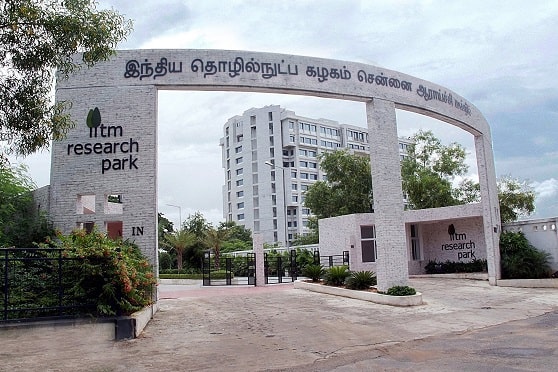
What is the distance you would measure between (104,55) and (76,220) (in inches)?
265

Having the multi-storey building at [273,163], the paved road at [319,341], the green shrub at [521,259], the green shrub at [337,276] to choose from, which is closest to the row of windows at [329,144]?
the multi-storey building at [273,163]

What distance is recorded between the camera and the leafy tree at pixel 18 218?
13.3 metres

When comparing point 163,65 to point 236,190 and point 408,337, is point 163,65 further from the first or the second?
point 236,190

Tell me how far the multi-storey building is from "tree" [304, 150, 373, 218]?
38.7m

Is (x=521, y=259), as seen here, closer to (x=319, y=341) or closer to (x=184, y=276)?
(x=319, y=341)

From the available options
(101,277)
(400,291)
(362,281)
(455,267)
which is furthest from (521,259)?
(101,277)

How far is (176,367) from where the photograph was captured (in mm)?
8055

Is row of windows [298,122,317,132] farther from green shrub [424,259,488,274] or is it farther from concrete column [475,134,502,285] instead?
concrete column [475,134,502,285]

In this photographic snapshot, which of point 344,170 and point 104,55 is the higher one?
point 344,170

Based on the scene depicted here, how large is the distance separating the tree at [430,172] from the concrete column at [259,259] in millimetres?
15736

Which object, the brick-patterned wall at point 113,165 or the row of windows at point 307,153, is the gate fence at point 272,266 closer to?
the brick-patterned wall at point 113,165

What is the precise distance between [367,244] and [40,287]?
1770 cm

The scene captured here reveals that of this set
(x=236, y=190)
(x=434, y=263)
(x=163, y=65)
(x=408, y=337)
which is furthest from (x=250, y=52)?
Answer: (x=236, y=190)

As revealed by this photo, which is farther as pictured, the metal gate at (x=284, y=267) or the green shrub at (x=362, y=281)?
the metal gate at (x=284, y=267)
